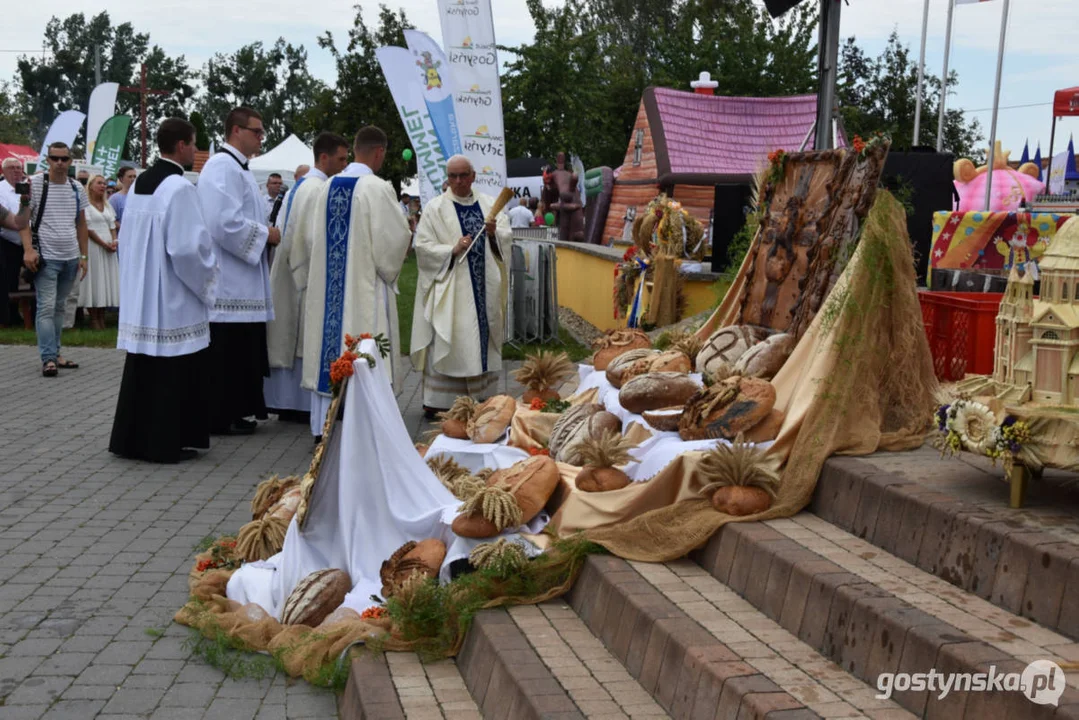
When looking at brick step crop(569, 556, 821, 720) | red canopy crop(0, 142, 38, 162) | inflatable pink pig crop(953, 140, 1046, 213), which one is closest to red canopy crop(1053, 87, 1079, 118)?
inflatable pink pig crop(953, 140, 1046, 213)

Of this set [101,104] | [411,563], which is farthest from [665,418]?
[101,104]

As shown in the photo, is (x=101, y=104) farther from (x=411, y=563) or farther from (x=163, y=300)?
(x=411, y=563)

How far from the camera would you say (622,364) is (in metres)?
7.08

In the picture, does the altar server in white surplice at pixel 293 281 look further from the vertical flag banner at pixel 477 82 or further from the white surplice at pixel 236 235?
the vertical flag banner at pixel 477 82

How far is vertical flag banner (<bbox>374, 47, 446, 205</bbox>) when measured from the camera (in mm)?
13117

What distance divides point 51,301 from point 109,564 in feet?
21.7

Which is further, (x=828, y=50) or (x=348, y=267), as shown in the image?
(x=348, y=267)

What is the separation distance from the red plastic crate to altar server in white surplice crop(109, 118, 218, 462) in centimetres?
485

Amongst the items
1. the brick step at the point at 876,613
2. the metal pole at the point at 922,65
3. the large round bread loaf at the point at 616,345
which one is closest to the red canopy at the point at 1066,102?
the metal pole at the point at 922,65

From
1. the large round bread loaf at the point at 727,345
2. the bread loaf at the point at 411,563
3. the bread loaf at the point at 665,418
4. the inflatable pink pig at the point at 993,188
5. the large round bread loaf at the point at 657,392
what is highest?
the inflatable pink pig at the point at 993,188

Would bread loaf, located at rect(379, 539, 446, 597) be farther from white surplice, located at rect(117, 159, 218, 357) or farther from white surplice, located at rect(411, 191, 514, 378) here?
white surplice, located at rect(411, 191, 514, 378)

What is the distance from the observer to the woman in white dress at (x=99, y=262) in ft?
51.4

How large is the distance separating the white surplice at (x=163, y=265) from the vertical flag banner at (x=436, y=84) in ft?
16.3

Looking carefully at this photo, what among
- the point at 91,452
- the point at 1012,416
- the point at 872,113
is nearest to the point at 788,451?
the point at 1012,416
